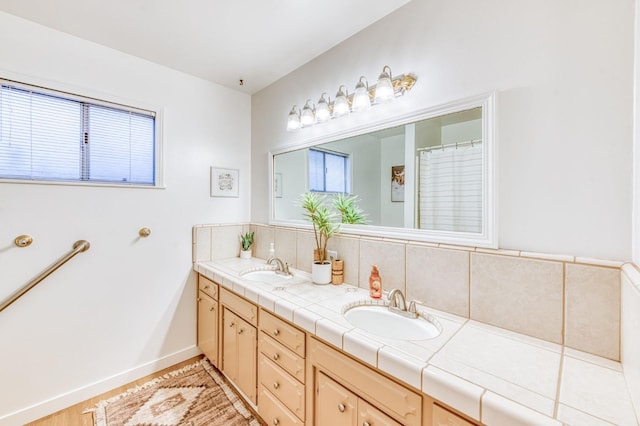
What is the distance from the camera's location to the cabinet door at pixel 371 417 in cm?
95

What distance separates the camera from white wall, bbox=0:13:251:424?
1586 mm

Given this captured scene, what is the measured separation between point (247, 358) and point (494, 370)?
137 centimetres

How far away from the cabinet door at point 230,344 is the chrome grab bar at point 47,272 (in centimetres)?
100

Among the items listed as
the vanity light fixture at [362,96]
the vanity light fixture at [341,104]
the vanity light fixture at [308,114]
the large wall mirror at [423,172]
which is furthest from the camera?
the vanity light fixture at [308,114]

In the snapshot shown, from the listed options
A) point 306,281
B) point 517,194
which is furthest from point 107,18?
point 517,194

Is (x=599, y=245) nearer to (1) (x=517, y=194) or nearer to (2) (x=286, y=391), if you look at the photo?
(1) (x=517, y=194)

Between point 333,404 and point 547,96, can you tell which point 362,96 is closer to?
point 547,96

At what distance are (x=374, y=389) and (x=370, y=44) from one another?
5.86 feet

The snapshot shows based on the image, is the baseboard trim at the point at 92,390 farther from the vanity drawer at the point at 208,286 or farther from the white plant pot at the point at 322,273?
the white plant pot at the point at 322,273

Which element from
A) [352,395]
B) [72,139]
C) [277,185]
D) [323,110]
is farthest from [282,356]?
[72,139]

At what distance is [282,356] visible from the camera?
1.39 meters

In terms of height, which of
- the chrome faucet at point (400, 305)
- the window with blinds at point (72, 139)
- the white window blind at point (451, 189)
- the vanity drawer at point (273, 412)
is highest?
the window with blinds at point (72, 139)

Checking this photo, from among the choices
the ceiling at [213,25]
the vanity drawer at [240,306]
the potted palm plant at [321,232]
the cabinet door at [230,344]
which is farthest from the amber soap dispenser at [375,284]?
the ceiling at [213,25]

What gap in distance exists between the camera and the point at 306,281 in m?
1.80
